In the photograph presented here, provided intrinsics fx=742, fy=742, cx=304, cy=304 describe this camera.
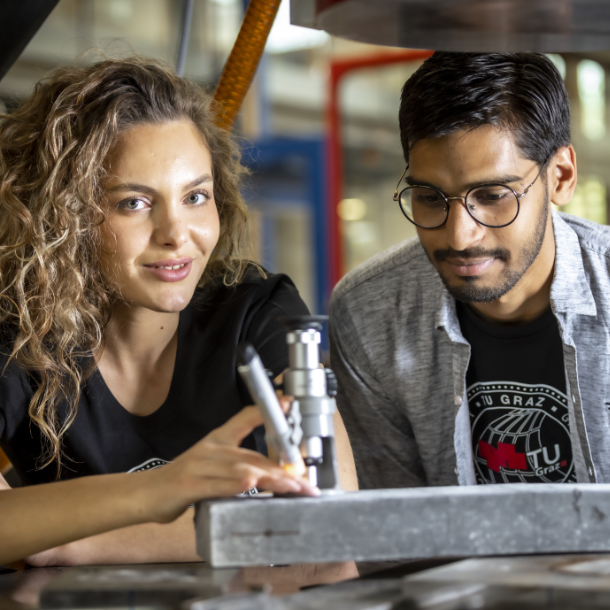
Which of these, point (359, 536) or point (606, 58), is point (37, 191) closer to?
point (359, 536)

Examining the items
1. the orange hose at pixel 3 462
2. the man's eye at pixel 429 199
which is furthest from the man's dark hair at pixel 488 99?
the orange hose at pixel 3 462

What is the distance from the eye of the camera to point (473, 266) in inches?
52.6

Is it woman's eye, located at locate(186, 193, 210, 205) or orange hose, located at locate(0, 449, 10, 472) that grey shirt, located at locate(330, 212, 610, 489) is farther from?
orange hose, located at locate(0, 449, 10, 472)

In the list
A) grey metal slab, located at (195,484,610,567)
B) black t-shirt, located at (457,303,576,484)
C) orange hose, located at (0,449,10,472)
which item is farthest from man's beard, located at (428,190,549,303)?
orange hose, located at (0,449,10,472)

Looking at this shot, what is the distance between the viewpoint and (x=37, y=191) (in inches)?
49.6

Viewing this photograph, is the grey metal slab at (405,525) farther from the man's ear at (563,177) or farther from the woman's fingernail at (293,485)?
the man's ear at (563,177)

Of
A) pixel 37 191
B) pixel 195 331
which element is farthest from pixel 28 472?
pixel 37 191

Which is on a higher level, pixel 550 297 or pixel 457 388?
pixel 550 297

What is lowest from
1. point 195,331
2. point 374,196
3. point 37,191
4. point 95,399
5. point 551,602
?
point 551,602

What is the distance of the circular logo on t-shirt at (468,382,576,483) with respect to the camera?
4.60 ft

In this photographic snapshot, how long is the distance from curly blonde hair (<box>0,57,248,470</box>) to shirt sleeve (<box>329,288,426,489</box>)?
49 cm

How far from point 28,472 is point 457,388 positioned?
0.80 meters

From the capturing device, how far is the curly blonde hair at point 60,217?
1.21m

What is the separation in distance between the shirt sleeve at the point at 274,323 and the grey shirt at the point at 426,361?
0.21 m
